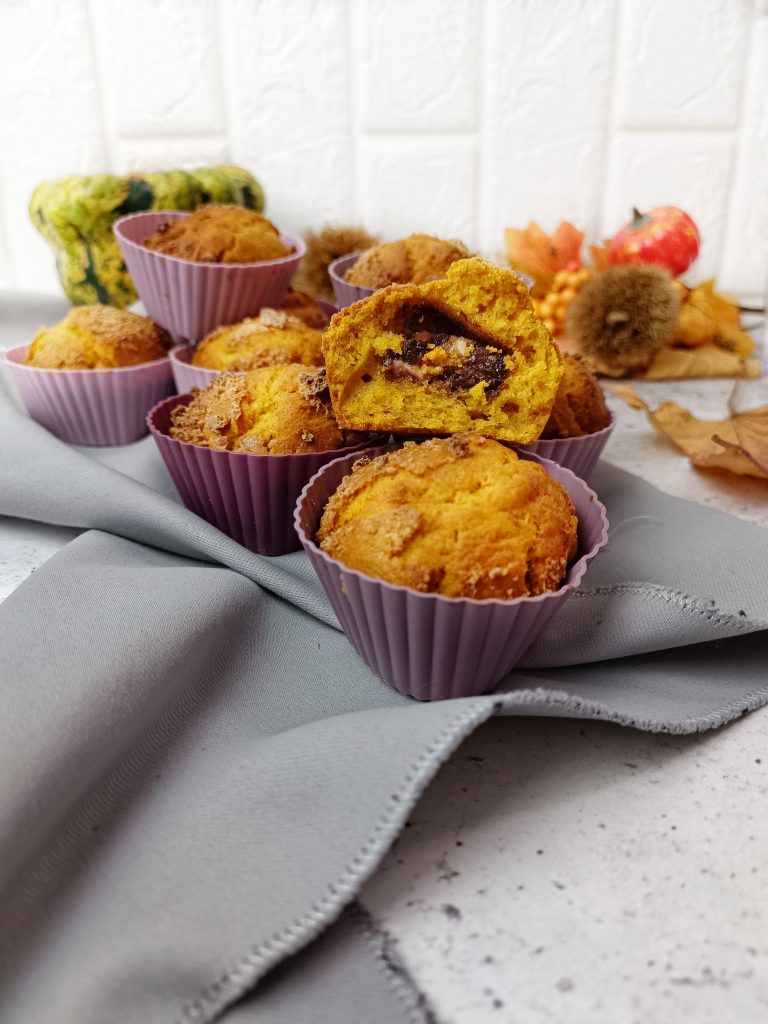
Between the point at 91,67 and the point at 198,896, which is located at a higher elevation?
the point at 91,67

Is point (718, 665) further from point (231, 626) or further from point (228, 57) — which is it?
point (228, 57)

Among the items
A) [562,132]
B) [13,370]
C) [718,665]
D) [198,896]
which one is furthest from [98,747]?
[562,132]

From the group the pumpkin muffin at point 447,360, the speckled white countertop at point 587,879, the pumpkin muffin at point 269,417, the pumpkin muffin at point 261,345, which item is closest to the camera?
the speckled white countertop at point 587,879

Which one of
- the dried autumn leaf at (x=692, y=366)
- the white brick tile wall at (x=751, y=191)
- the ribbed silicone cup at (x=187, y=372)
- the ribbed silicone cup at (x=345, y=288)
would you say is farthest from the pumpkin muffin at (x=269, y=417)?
the white brick tile wall at (x=751, y=191)

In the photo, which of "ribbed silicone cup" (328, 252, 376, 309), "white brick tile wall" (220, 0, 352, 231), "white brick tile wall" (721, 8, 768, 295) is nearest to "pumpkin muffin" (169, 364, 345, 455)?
"ribbed silicone cup" (328, 252, 376, 309)

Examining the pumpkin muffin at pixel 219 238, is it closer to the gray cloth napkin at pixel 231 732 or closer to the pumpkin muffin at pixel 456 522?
the gray cloth napkin at pixel 231 732

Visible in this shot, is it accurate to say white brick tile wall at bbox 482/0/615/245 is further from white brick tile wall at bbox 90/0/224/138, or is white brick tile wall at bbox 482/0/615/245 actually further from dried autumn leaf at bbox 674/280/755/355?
white brick tile wall at bbox 90/0/224/138
